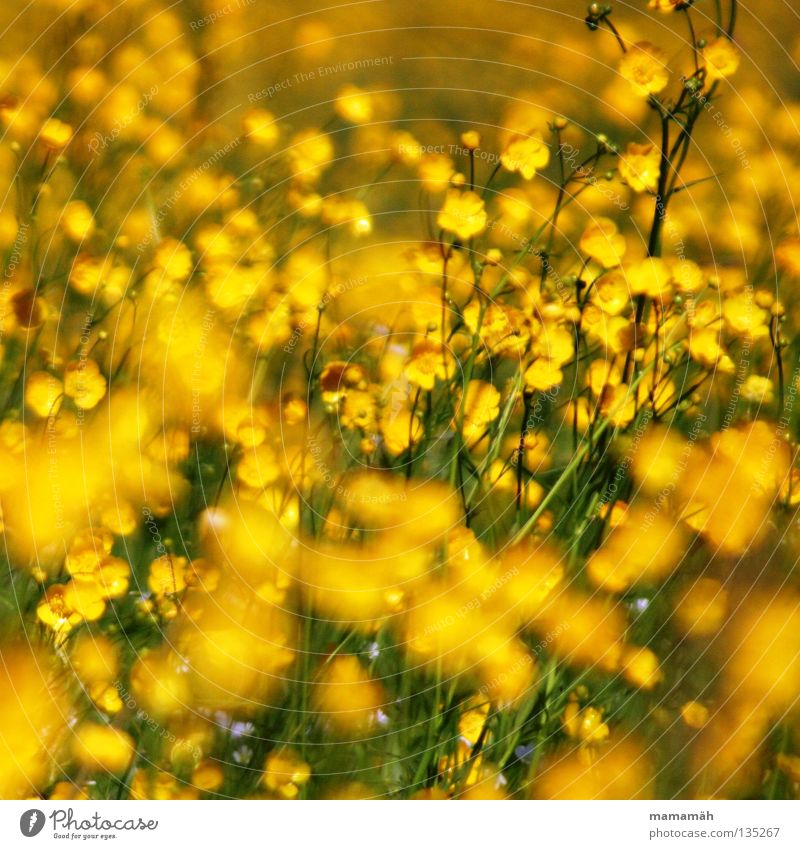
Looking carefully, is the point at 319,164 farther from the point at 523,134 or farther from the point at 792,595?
the point at 792,595

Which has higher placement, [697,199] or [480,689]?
[697,199]

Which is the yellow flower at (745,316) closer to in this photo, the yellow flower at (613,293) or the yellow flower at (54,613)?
the yellow flower at (613,293)

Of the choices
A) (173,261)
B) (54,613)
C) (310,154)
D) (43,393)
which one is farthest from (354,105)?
(54,613)

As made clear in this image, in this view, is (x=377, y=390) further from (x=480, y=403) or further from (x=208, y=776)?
(x=208, y=776)

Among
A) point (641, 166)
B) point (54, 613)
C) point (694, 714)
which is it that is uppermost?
point (641, 166)

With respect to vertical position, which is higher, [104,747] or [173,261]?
[173,261]

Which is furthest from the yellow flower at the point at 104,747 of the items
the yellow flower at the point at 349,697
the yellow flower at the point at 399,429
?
the yellow flower at the point at 399,429

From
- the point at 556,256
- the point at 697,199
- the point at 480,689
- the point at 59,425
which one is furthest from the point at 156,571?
the point at 697,199
